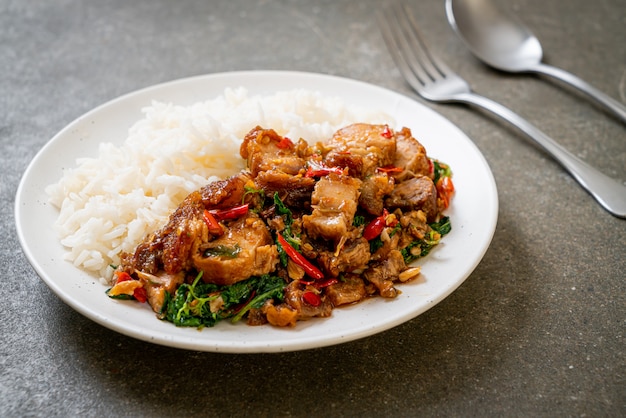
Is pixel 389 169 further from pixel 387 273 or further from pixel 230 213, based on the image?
pixel 230 213

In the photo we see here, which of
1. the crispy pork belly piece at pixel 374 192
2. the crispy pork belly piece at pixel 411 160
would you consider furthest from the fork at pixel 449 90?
the crispy pork belly piece at pixel 374 192

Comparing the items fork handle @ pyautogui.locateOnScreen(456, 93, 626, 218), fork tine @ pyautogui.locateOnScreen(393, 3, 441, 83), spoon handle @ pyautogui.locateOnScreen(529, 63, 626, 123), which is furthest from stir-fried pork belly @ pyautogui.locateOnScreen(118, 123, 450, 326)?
spoon handle @ pyautogui.locateOnScreen(529, 63, 626, 123)

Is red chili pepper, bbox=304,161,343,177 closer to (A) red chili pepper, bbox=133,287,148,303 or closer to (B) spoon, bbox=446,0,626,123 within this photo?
(A) red chili pepper, bbox=133,287,148,303

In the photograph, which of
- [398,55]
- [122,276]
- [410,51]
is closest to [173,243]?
[122,276]

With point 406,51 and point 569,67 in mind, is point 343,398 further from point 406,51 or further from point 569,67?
point 569,67

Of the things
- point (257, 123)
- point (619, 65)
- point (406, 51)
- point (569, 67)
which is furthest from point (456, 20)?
point (257, 123)

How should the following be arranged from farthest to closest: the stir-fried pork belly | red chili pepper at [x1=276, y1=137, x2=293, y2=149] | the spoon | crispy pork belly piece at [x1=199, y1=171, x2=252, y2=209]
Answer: the spoon
red chili pepper at [x1=276, y1=137, x2=293, y2=149]
crispy pork belly piece at [x1=199, y1=171, x2=252, y2=209]
the stir-fried pork belly

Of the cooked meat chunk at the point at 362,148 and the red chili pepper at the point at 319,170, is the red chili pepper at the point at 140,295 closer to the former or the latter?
the red chili pepper at the point at 319,170
